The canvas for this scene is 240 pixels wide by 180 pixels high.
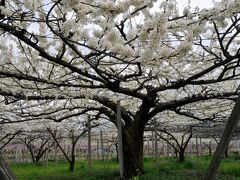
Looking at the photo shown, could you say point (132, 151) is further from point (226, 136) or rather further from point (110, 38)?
point (226, 136)

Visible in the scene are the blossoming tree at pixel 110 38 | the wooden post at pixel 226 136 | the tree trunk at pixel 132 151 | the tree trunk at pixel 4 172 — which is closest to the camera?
the tree trunk at pixel 4 172

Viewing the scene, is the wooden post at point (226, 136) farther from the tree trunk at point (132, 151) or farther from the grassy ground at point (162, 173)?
the tree trunk at point (132, 151)

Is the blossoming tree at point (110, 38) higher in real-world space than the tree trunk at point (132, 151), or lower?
higher

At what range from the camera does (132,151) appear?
10383 mm

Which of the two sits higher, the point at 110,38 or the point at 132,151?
the point at 110,38

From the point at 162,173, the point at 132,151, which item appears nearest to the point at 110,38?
the point at 132,151

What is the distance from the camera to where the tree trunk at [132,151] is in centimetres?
1034

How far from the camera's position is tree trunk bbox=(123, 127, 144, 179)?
10.3 metres

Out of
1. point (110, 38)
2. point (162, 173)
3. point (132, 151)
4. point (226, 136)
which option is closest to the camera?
point (226, 136)

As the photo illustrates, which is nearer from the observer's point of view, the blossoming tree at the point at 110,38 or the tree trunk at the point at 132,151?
the blossoming tree at the point at 110,38

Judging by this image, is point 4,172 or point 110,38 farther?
point 110,38

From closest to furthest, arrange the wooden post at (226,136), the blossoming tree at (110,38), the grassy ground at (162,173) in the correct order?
the wooden post at (226,136)
the blossoming tree at (110,38)
the grassy ground at (162,173)

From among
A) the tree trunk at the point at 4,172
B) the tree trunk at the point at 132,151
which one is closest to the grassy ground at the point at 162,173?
the tree trunk at the point at 132,151

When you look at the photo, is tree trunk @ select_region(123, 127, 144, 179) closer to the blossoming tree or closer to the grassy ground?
the grassy ground
